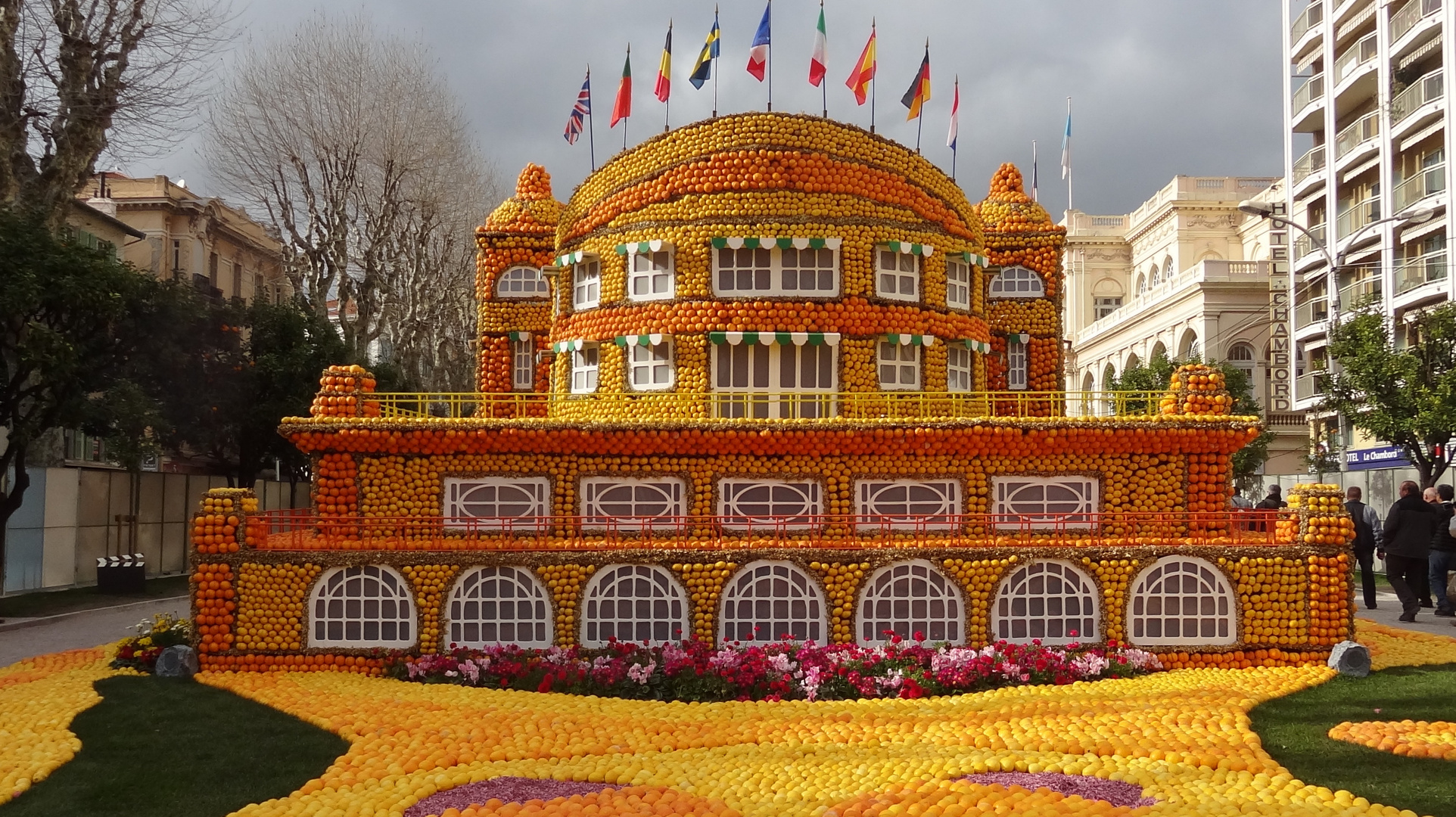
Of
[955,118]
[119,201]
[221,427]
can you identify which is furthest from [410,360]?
[955,118]

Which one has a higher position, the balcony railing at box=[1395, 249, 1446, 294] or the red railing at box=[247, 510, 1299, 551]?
the balcony railing at box=[1395, 249, 1446, 294]

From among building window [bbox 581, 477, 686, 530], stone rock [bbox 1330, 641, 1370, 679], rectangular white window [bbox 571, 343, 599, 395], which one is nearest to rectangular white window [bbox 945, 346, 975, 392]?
building window [bbox 581, 477, 686, 530]

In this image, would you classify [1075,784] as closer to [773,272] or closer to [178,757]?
[178,757]

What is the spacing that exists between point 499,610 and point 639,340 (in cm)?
717

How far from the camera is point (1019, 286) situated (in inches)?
1243

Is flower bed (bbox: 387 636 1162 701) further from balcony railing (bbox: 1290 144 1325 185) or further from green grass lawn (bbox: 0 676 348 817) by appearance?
balcony railing (bbox: 1290 144 1325 185)

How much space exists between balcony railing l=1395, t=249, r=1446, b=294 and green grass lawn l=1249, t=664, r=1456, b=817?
30368 millimetres

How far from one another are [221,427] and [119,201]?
22.7 metres

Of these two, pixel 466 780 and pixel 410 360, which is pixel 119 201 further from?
pixel 466 780

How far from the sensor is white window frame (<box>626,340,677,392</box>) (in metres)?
24.1

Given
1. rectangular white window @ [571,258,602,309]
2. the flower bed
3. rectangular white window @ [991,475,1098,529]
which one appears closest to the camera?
the flower bed

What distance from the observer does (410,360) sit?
4603 cm

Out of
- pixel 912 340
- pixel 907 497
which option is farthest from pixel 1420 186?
pixel 907 497

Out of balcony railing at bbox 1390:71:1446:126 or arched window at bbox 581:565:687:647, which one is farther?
balcony railing at bbox 1390:71:1446:126
